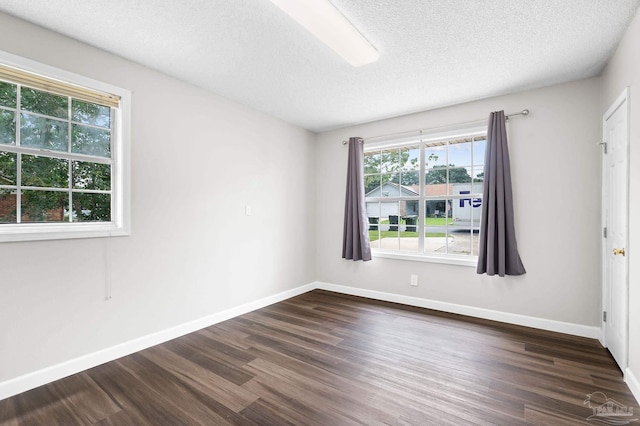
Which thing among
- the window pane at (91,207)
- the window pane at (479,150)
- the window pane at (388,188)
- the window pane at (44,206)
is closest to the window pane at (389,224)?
the window pane at (388,188)

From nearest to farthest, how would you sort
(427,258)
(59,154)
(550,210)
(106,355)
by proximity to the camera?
(59,154)
(106,355)
(550,210)
(427,258)

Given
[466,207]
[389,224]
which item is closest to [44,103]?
[389,224]

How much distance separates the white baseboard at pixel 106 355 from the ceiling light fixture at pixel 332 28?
9.62 feet

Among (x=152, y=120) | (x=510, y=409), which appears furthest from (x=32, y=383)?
(x=510, y=409)

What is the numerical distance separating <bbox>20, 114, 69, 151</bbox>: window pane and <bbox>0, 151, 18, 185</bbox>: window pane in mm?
120

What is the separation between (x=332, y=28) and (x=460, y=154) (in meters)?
2.39

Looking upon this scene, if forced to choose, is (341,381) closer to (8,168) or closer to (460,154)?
(8,168)

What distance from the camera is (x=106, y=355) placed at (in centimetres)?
246

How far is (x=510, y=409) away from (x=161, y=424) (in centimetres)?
212

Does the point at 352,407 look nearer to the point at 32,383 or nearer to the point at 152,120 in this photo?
the point at 32,383

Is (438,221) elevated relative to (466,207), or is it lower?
lower

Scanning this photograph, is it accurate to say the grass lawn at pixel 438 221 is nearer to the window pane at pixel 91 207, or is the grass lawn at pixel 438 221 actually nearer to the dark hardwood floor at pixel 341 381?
the dark hardwood floor at pixel 341 381

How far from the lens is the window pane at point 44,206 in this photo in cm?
219

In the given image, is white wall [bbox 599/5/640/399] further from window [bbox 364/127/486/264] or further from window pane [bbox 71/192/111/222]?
window pane [bbox 71/192/111/222]
